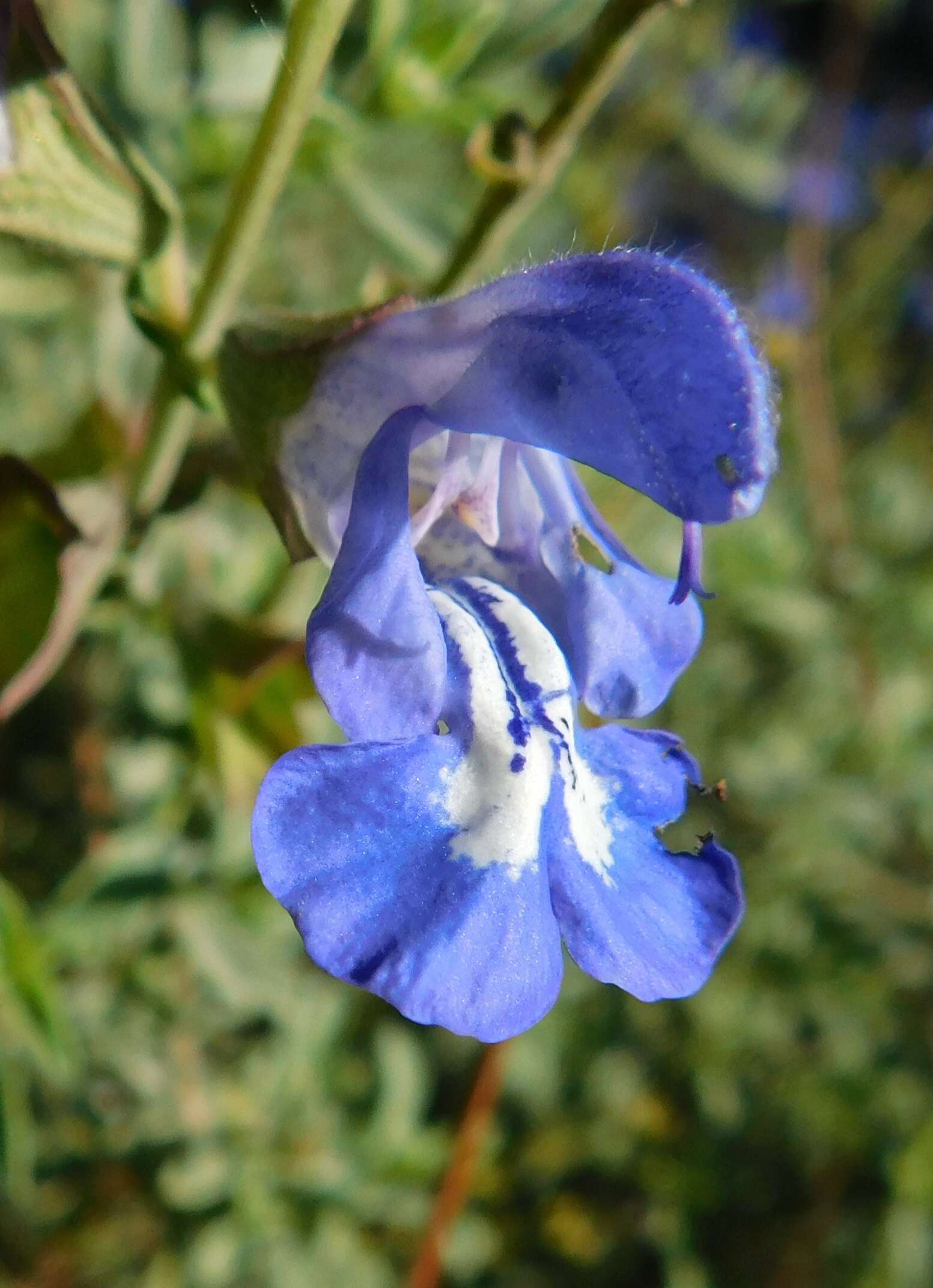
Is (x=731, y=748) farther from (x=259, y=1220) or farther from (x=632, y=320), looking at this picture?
(x=632, y=320)

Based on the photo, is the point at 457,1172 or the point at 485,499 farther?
the point at 457,1172

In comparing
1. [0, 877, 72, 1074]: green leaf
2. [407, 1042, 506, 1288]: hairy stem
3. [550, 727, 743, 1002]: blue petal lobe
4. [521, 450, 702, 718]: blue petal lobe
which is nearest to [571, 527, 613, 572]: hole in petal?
[521, 450, 702, 718]: blue petal lobe

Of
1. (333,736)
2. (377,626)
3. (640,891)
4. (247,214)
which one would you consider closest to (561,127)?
(247,214)

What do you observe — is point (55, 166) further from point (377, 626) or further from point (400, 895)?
point (400, 895)

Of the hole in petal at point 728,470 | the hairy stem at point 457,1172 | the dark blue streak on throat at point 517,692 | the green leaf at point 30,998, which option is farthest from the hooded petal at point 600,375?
the hairy stem at point 457,1172

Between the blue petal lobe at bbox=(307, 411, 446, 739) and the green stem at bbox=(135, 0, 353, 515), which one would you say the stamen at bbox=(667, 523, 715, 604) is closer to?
the blue petal lobe at bbox=(307, 411, 446, 739)

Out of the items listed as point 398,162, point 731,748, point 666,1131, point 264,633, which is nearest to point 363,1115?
point 666,1131

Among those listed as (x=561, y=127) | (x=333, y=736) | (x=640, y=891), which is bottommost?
(x=333, y=736)
